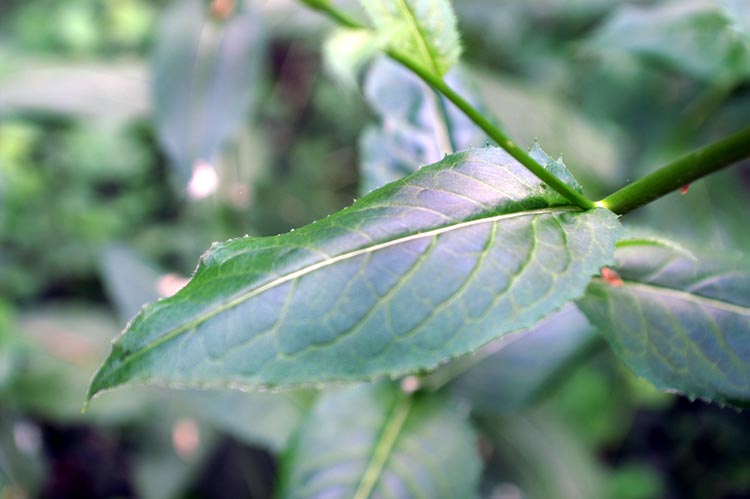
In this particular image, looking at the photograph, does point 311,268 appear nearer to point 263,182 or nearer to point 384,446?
point 384,446

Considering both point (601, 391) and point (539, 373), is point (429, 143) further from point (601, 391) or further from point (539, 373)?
point (601, 391)

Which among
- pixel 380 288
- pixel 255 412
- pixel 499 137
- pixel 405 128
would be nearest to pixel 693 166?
pixel 499 137

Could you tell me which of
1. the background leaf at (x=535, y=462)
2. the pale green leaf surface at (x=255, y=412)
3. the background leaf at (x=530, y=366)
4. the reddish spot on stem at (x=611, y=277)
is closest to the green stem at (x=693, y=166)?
the reddish spot on stem at (x=611, y=277)

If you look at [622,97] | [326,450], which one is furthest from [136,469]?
[622,97]

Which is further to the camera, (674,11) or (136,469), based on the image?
(136,469)

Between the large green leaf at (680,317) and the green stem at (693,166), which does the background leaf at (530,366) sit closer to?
the large green leaf at (680,317)

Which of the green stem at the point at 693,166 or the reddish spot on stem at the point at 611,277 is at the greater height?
the green stem at the point at 693,166

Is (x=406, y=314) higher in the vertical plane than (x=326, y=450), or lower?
higher
